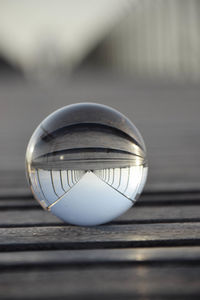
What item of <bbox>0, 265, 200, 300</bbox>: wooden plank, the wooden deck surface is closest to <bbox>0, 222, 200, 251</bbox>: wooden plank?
the wooden deck surface

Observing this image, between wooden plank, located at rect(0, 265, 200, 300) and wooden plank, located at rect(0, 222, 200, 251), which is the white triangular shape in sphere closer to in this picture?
wooden plank, located at rect(0, 222, 200, 251)

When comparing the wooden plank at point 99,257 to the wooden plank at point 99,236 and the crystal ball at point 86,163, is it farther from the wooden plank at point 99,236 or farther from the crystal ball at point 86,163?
the crystal ball at point 86,163

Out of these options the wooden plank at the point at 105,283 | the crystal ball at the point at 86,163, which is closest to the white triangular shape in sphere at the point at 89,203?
the crystal ball at the point at 86,163

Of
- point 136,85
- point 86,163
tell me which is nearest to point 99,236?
point 86,163

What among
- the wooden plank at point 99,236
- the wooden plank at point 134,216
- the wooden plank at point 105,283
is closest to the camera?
the wooden plank at point 105,283

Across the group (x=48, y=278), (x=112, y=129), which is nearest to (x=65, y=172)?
(x=112, y=129)

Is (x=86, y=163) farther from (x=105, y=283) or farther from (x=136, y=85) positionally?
(x=136, y=85)
